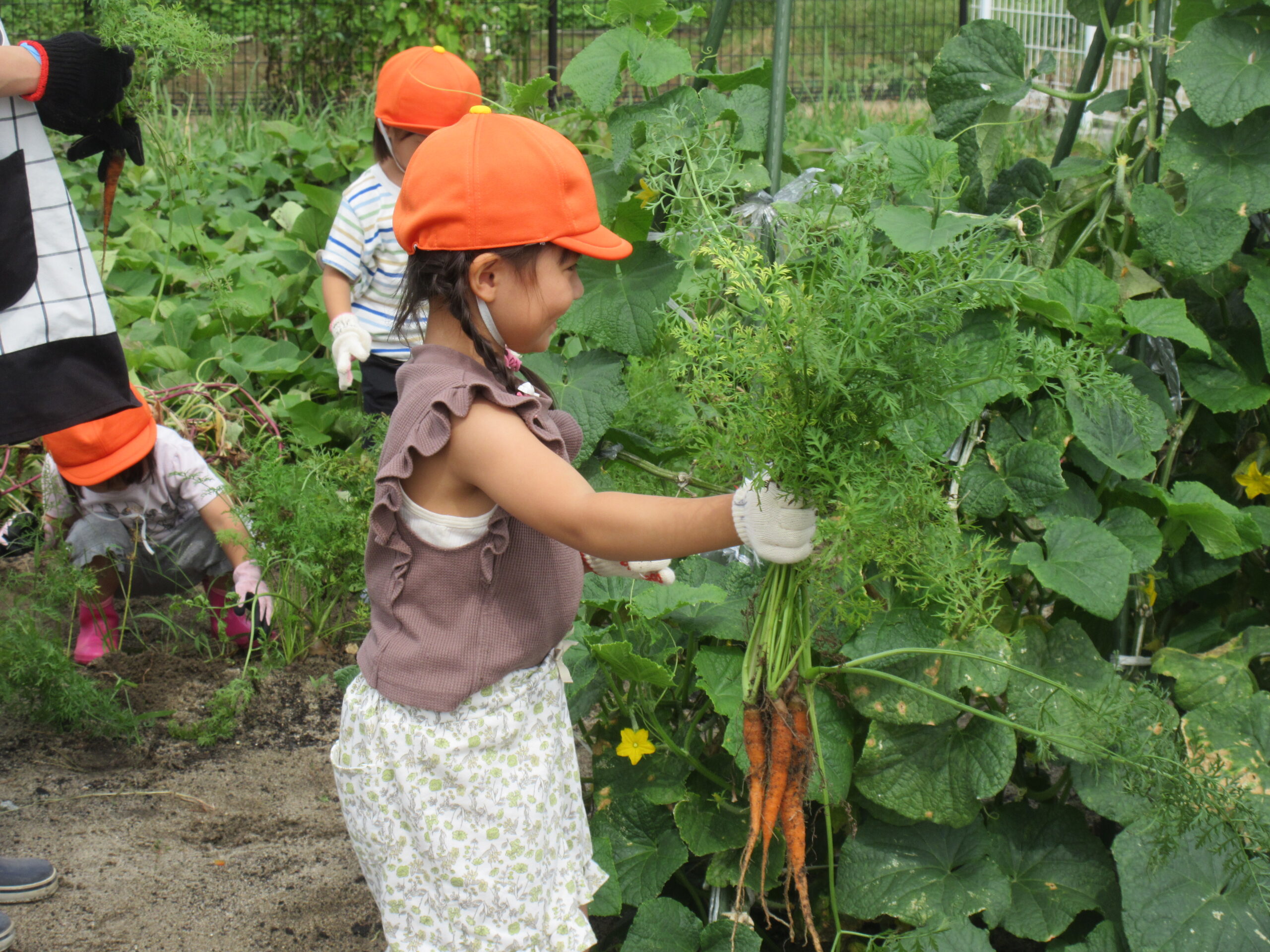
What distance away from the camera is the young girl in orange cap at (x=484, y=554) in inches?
50.1

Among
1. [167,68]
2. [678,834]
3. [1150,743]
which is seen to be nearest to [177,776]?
[678,834]

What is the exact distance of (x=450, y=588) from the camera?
4.73 ft

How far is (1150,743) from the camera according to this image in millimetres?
1660

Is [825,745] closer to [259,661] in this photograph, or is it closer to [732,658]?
[732,658]

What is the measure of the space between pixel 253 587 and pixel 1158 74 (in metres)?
2.42

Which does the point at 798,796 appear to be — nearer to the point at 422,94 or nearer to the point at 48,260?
the point at 48,260

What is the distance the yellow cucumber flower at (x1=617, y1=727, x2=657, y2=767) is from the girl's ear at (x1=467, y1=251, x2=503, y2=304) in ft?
2.78

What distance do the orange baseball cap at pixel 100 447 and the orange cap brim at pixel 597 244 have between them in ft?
5.60

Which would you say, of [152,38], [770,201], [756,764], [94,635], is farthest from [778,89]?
[94,635]

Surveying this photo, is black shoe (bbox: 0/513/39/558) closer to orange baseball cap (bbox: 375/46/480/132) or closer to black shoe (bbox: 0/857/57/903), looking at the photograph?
black shoe (bbox: 0/857/57/903)

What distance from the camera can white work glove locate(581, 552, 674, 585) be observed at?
64.2 inches

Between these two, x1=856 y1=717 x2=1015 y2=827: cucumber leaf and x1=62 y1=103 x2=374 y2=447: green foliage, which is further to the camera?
x1=62 y1=103 x2=374 y2=447: green foliage

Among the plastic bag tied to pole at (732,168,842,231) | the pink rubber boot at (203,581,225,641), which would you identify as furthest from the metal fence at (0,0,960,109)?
the plastic bag tied to pole at (732,168,842,231)

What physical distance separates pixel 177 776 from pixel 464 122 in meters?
1.83
